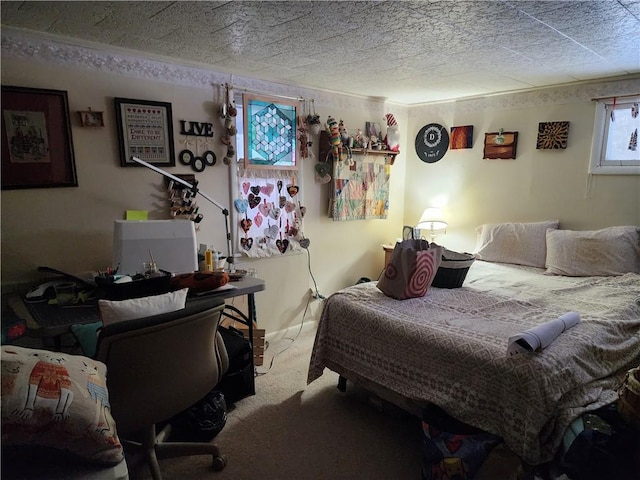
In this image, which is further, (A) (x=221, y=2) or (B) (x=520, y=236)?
(B) (x=520, y=236)

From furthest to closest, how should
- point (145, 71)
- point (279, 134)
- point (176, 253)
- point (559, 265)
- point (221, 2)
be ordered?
point (279, 134), point (559, 265), point (145, 71), point (176, 253), point (221, 2)

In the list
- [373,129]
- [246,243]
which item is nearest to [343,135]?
[373,129]

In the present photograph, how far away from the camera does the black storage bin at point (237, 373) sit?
2451 mm

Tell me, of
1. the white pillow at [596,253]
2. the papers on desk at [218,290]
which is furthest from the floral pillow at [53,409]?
the white pillow at [596,253]

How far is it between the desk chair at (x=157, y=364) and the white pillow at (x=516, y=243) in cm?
272

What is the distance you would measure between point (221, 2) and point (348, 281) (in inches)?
114

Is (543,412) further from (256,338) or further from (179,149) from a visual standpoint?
(179,149)

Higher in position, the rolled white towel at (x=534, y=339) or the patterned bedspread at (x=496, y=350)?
the rolled white towel at (x=534, y=339)

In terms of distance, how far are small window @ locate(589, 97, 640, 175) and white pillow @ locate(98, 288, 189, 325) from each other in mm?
3368

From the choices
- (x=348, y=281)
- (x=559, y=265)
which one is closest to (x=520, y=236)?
(x=559, y=265)

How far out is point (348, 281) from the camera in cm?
411

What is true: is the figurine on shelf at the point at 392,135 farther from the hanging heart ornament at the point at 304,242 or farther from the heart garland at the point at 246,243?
the heart garland at the point at 246,243

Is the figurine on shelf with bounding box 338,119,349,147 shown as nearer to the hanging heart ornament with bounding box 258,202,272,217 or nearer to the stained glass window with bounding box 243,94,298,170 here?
the stained glass window with bounding box 243,94,298,170

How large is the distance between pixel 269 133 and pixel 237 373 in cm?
188
